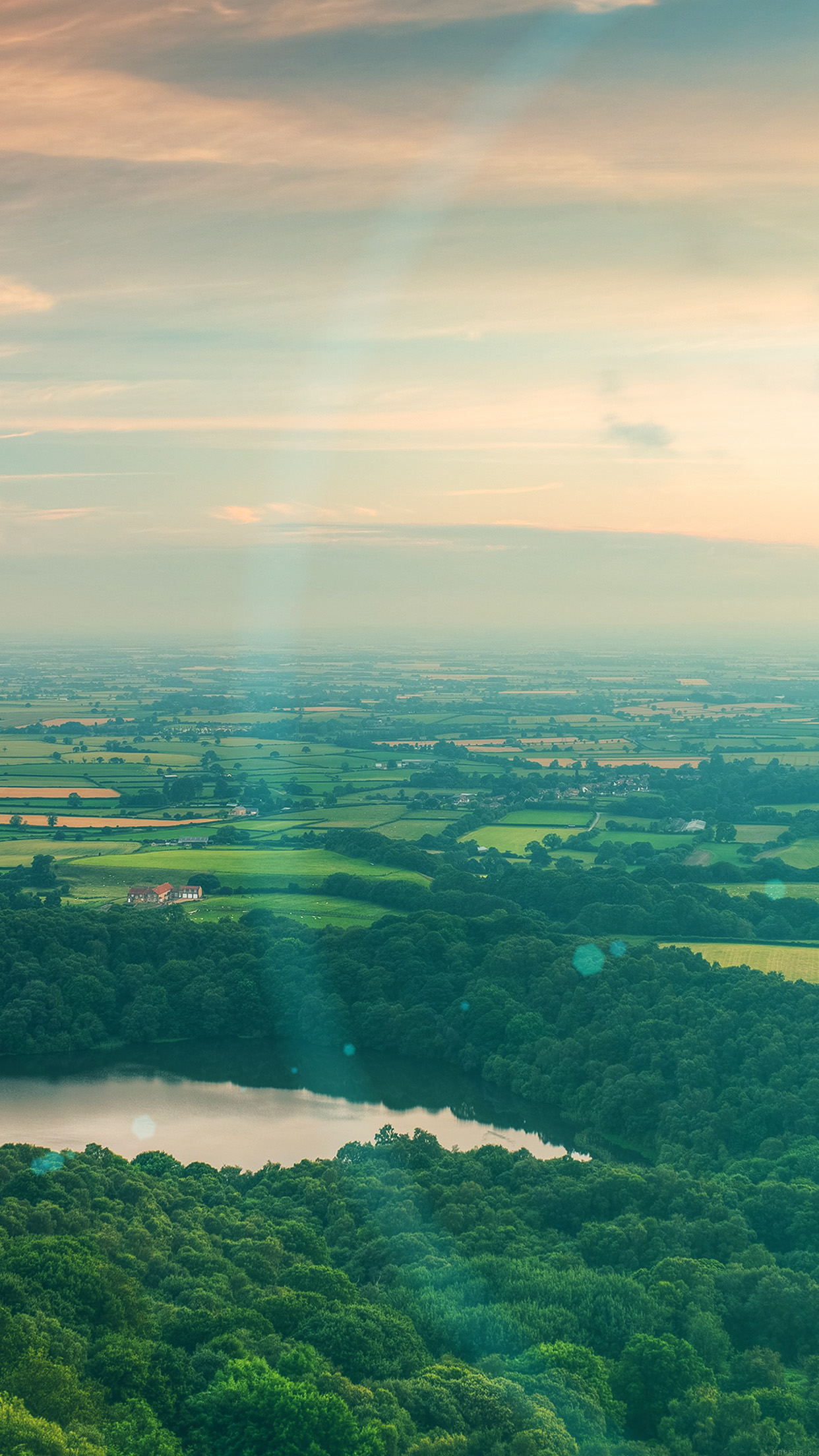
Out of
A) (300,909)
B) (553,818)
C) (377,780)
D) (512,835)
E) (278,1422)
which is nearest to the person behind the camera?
(278,1422)

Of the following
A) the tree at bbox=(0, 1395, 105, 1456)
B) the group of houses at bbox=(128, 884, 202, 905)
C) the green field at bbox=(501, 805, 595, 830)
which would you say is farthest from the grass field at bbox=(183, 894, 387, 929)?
the tree at bbox=(0, 1395, 105, 1456)

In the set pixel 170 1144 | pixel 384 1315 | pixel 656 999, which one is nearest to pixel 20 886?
pixel 170 1144

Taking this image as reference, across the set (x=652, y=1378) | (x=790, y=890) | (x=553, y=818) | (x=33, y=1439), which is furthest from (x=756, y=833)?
(x=33, y=1439)

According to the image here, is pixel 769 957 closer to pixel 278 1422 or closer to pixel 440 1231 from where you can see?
pixel 440 1231

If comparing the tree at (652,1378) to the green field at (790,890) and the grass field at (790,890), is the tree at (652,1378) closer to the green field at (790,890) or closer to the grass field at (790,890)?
the green field at (790,890)

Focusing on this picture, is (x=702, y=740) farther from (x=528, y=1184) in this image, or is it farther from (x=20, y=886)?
(x=528, y=1184)

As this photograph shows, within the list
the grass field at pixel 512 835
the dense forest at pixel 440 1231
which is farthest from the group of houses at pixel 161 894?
the grass field at pixel 512 835

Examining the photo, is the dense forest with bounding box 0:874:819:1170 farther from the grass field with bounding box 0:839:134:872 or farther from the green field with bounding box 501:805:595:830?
the green field with bounding box 501:805:595:830
